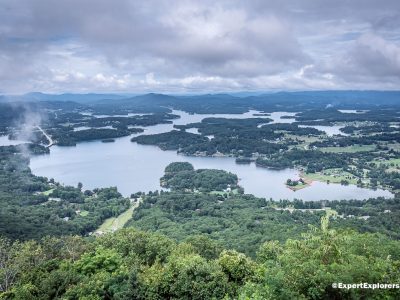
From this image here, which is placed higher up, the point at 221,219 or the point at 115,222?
the point at 221,219

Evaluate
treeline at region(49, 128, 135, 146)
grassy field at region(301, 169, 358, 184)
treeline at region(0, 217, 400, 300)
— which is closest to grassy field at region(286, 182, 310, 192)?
grassy field at region(301, 169, 358, 184)

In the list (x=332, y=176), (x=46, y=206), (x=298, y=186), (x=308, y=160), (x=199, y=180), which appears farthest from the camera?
(x=308, y=160)

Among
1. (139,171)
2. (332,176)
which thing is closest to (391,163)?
(332,176)

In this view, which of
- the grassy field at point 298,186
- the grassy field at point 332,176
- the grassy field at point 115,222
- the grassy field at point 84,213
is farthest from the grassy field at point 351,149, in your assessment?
the grassy field at point 84,213

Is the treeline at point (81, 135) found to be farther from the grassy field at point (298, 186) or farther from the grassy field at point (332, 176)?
the grassy field at point (298, 186)

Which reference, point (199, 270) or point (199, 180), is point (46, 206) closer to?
point (199, 180)

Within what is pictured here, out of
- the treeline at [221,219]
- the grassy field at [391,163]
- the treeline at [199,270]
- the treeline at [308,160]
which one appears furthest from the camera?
the treeline at [308,160]

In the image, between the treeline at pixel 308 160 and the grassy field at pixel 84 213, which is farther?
the treeline at pixel 308 160
